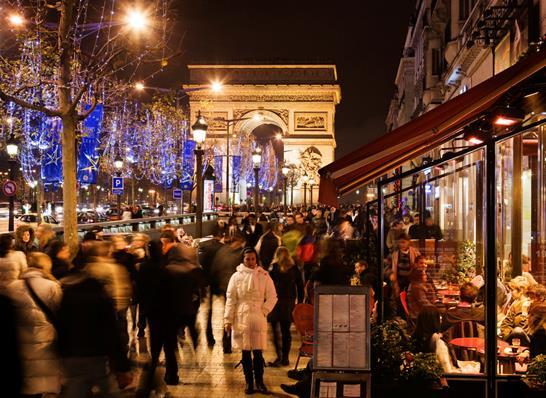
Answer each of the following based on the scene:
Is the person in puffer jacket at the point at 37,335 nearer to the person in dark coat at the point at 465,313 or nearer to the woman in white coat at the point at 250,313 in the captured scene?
the woman in white coat at the point at 250,313

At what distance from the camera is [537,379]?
6.11 m

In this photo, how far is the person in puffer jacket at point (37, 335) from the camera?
5738 millimetres

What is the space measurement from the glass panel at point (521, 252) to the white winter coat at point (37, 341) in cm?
458

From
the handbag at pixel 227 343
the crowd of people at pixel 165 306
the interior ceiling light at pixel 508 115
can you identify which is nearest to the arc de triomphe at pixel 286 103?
the crowd of people at pixel 165 306

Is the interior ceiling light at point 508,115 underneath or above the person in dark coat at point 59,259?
above

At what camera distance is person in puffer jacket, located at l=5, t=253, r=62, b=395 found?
5.74 meters

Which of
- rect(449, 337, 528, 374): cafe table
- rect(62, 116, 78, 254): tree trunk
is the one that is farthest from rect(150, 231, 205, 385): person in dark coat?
rect(62, 116, 78, 254): tree trunk

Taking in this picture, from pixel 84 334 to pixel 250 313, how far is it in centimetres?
268

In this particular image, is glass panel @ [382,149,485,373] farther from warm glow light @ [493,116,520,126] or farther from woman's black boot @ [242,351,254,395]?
woman's black boot @ [242,351,254,395]

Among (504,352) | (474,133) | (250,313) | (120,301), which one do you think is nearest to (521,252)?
(474,133)

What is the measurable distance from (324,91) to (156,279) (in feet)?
228

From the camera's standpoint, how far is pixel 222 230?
1459 centimetres

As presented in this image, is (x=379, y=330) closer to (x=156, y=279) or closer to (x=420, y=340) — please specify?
(x=420, y=340)

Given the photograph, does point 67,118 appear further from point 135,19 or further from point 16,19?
point 135,19
